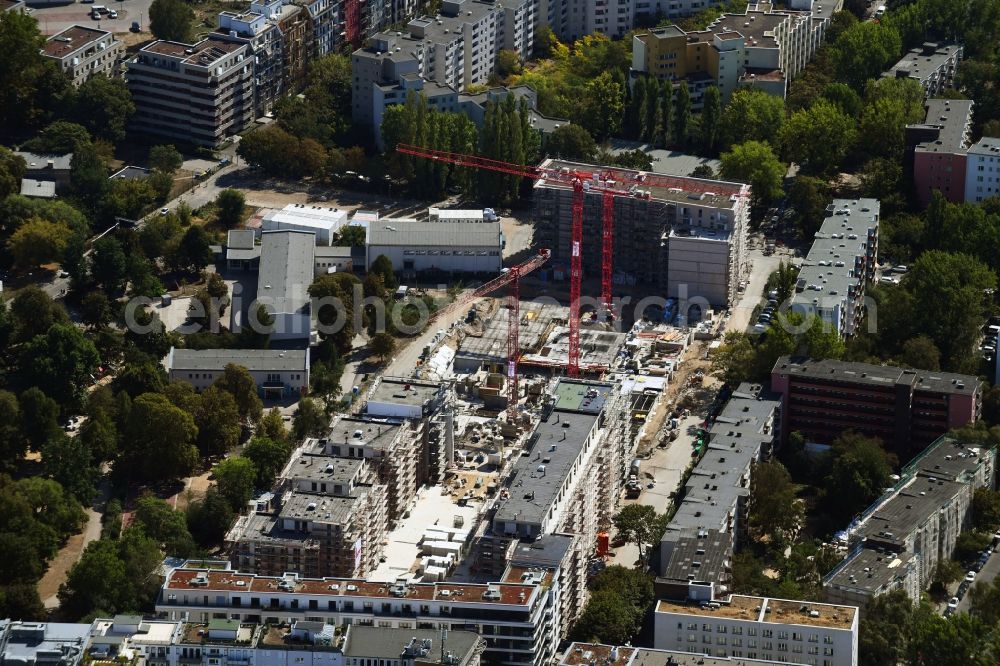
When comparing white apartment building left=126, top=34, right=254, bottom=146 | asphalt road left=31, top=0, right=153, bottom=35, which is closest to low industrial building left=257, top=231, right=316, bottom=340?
white apartment building left=126, top=34, right=254, bottom=146

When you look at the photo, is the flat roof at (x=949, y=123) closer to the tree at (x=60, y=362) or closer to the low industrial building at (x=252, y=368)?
the low industrial building at (x=252, y=368)

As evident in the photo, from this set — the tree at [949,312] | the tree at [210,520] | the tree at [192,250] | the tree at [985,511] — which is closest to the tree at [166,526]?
the tree at [210,520]

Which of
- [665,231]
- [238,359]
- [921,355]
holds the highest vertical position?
[665,231]

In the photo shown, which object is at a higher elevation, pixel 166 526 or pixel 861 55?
pixel 861 55

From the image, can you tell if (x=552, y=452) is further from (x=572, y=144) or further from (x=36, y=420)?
(x=572, y=144)

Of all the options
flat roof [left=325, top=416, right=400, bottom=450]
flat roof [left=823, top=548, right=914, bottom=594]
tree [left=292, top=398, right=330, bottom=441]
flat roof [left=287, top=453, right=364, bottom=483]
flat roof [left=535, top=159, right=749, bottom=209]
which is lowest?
tree [left=292, top=398, right=330, bottom=441]

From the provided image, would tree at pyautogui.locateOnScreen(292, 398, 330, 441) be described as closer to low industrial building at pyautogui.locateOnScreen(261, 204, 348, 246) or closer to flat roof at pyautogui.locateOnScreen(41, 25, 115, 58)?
low industrial building at pyautogui.locateOnScreen(261, 204, 348, 246)

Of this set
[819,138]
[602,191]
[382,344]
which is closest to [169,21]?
[602,191]
